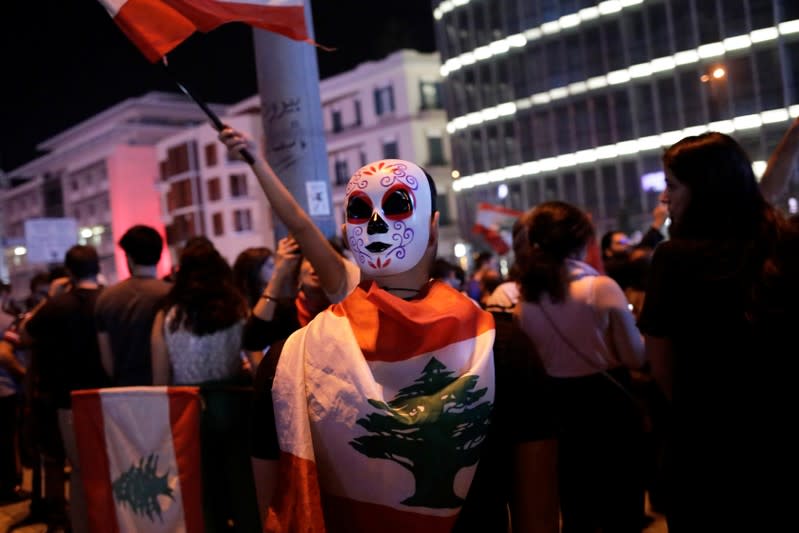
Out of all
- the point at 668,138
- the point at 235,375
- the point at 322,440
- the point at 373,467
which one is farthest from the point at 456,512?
the point at 668,138

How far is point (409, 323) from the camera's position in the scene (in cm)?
207

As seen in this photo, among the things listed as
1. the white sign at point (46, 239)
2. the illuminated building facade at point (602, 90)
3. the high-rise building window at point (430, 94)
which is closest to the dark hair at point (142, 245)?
the white sign at point (46, 239)

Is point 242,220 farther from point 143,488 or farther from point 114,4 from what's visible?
point 114,4

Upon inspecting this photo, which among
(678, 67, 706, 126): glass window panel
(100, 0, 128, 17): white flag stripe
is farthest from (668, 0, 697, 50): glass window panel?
(100, 0, 128, 17): white flag stripe

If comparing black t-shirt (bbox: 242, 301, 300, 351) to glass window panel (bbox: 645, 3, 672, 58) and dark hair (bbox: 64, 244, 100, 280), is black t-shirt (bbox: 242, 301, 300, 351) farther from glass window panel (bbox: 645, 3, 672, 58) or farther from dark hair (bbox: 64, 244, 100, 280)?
glass window panel (bbox: 645, 3, 672, 58)

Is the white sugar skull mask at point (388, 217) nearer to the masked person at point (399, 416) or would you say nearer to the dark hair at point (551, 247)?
the masked person at point (399, 416)

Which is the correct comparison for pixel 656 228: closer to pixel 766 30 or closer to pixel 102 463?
pixel 102 463

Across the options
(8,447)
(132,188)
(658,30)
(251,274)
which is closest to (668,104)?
(658,30)

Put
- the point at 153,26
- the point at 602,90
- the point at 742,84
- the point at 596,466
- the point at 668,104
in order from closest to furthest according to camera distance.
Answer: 1. the point at 153,26
2. the point at 596,466
3. the point at 742,84
4. the point at 668,104
5. the point at 602,90

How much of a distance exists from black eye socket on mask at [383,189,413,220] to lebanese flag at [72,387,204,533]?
6.77 feet

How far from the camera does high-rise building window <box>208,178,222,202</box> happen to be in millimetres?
56656

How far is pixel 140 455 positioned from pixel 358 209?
2.26 metres

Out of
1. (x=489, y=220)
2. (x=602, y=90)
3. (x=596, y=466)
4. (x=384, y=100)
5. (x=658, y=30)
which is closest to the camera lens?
(x=596, y=466)

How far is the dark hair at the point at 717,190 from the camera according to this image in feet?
8.43
